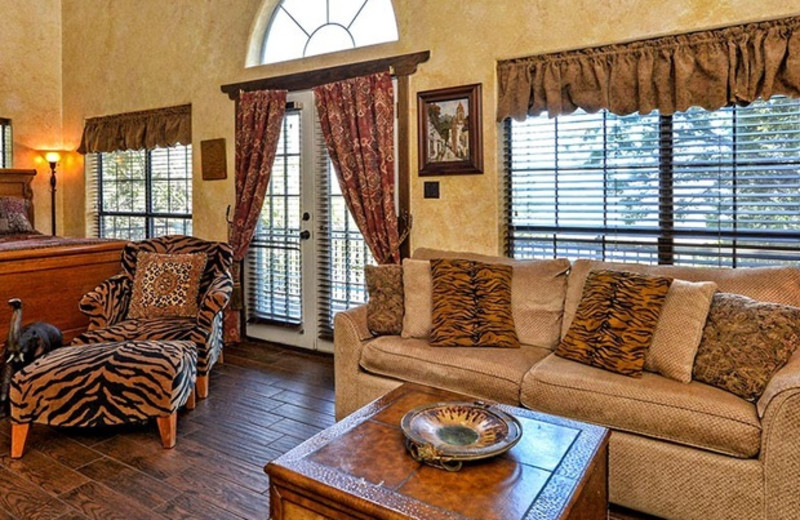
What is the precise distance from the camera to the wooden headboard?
18.9ft

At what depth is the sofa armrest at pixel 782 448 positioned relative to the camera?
6.09 feet

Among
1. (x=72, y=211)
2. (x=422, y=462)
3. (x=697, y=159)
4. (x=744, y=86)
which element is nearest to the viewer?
(x=422, y=462)

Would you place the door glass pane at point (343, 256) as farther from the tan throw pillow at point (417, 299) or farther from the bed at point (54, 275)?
the bed at point (54, 275)

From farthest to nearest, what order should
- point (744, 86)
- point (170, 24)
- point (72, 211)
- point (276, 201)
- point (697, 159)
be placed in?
1. point (72, 211)
2. point (170, 24)
3. point (276, 201)
4. point (697, 159)
5. point (744, 86)

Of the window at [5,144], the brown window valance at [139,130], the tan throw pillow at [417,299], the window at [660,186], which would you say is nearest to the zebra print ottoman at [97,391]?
the tan throw pillow at [417,299]

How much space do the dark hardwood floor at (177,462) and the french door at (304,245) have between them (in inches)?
33.7

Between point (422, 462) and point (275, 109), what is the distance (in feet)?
11.3

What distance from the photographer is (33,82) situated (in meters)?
5.98

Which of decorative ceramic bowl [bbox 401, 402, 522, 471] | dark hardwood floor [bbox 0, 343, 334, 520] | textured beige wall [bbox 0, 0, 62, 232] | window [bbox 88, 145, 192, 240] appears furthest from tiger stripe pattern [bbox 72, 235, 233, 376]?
textured beige wall [bbox 0, 0, 62, 232]

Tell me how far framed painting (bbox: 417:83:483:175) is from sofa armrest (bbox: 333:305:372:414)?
1.29m

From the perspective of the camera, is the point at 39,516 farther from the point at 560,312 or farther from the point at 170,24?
the point at 170,24

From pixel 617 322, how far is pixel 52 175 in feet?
20.0

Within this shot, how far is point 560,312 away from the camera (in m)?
2.91

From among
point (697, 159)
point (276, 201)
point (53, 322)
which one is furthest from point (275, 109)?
point (697, 159)
